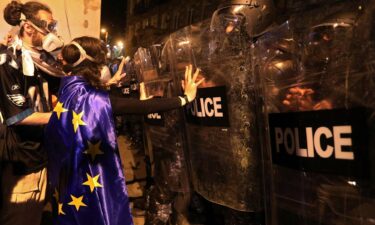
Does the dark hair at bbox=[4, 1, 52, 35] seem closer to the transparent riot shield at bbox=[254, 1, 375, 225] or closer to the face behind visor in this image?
the face behind visor

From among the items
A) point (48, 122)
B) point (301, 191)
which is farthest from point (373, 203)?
point (48, 122)

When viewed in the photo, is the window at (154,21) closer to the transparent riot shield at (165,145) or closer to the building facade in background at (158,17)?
the building facade in background at (158,17)

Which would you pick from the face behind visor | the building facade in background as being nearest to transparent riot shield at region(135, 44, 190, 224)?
the building facade in background

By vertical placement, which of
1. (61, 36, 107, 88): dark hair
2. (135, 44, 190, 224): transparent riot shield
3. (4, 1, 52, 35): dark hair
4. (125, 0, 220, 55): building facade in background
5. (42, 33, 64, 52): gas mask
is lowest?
(135, 44, 190, 224): transparent riot shield

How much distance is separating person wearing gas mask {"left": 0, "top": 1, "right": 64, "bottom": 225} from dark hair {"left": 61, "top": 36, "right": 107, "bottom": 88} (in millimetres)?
350

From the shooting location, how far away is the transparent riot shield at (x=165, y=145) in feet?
7.75

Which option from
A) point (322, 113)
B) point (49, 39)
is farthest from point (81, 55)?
point (322, 113)

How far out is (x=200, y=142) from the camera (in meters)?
2.05

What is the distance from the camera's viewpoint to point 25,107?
6.53 feet

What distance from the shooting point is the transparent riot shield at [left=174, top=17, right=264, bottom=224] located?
5.64 ft

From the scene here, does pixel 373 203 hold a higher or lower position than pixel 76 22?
lower

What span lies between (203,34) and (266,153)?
0.77m

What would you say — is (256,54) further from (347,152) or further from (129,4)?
(129,4)

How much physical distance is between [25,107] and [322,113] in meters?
1.67
